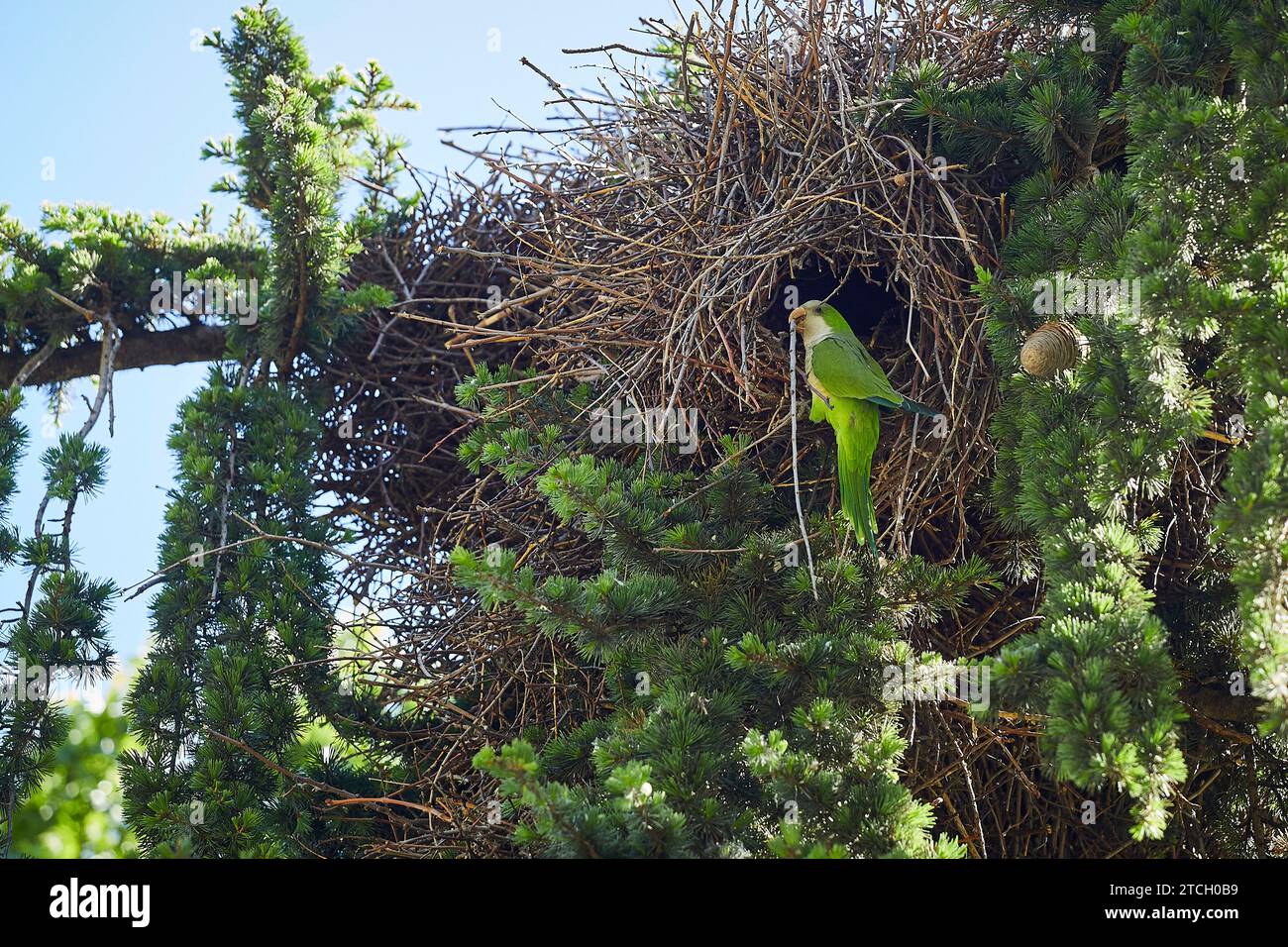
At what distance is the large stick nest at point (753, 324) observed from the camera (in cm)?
297

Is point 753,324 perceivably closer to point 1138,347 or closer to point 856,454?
point 856,454

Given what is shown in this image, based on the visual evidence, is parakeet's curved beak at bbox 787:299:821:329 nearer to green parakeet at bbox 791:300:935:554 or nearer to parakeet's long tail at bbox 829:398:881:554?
green parakeet at bbox 791:300:935:554

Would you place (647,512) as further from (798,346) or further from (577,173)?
(577,173)

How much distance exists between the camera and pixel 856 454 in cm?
292

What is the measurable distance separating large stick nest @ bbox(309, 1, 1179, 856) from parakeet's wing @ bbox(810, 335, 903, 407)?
0.46 ft

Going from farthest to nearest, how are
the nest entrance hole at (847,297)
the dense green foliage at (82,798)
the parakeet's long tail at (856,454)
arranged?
the dense green foliage at (82,798), the nest entrance hole at (847,297), the parakeet's long tail at (856,454)

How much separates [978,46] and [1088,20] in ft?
1.70

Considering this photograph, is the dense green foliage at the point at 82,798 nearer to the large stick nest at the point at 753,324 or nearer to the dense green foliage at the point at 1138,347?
the large stick nest at the point at 753,324

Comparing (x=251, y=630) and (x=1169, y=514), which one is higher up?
(x=1169, y=514)

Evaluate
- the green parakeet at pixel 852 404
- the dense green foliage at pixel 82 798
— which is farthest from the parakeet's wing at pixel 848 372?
the dense green foliage at pixel 82 798

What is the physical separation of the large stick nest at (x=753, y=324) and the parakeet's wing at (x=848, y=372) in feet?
0.46

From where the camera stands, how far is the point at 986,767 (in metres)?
2.98

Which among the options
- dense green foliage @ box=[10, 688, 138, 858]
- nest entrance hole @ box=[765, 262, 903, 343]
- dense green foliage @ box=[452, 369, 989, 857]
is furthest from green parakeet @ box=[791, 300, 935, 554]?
dense green foliage @ box=[10, 688, 138, 858]
